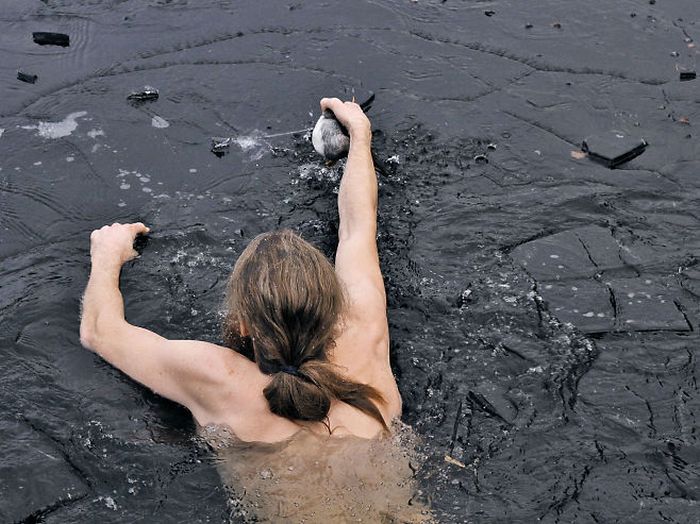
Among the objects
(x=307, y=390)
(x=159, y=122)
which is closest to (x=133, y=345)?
(x=307, y=390)

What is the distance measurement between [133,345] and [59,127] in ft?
7.90

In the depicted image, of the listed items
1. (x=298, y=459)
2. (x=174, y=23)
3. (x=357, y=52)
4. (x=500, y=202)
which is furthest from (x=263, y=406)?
(x=174, y=23)

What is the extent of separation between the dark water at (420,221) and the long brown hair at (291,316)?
0.70 m

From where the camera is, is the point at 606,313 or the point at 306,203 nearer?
the point at 606,313

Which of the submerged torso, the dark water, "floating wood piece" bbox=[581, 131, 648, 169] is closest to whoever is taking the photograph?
the submerged torso

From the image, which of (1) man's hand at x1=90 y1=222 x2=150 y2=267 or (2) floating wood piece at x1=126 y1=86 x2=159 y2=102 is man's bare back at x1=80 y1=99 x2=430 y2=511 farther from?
A: (2) floating wood piece at x1=126 y1=86 x2=159 y2=102

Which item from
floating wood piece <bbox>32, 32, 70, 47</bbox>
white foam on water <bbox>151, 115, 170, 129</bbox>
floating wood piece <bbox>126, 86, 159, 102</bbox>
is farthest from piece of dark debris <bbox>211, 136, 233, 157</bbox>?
floating wood piece <bbox>32, 32, 70, 47</bbox>

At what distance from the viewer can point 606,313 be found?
A: 4496 mm

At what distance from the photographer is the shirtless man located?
3305mm

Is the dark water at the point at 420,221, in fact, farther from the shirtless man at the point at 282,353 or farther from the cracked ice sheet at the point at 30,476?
the shirtless man at the point at 282,353

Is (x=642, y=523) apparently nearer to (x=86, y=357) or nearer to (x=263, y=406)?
(x=263, y=406)

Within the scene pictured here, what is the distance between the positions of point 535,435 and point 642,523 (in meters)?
0.58

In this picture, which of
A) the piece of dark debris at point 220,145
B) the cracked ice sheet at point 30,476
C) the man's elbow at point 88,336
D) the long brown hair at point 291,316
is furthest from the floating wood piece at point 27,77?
the long brown hair at point 291,316

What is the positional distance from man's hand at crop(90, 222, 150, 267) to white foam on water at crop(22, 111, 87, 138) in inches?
47.7
